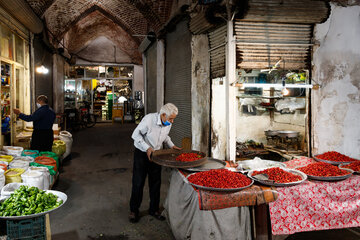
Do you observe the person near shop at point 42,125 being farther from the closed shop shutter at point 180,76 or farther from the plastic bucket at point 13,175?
the closed shop shutter at point 180,76

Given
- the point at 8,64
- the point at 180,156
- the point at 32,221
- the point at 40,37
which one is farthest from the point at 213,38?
the point at 40,37

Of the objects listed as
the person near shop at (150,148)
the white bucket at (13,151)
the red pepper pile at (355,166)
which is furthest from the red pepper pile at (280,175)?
the white bucket at (13,151)

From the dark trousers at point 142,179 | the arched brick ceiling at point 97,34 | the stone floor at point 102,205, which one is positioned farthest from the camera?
the arched brick ceiling at point 97,34

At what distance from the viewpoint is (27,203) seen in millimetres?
2502

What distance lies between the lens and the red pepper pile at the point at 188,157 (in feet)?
11.3

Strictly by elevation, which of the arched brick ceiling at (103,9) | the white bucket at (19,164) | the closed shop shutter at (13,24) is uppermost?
the arched brick ceiling at (103,9)

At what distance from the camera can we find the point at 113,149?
387 inches

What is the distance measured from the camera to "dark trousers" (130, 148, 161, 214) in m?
4.11

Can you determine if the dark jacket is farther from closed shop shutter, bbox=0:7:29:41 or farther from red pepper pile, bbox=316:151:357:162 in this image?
red pepper pile, bbox=316:151:357:162

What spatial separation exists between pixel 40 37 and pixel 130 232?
9.02 meters

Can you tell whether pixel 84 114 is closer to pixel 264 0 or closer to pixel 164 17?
pixel 164 17

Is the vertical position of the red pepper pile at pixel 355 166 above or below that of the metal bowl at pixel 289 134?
below

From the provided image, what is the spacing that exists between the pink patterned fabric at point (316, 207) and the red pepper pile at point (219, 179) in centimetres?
45

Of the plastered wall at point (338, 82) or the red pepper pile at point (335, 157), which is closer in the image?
the red pepper pile at point (335, 157)
